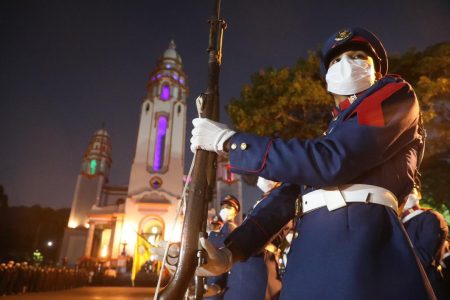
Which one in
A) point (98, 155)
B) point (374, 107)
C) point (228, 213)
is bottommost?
point (374, 107)

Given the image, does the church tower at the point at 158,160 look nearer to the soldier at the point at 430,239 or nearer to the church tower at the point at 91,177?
the church tower at the point at 91,177

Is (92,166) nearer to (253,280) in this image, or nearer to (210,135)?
(253,280)

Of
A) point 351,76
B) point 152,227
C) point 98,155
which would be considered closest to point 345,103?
point 351,76

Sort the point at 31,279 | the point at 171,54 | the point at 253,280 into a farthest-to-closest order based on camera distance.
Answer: the point at 171,54, the point at 31,279, the point at 253,280

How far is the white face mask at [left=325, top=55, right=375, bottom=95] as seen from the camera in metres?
1.75

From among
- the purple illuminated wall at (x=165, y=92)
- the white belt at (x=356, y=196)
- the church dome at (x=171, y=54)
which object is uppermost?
the church dome at (x=171, y=54)

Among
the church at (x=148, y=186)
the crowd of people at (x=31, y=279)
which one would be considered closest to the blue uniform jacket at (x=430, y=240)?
the crowd of people at (x=31, y=279)

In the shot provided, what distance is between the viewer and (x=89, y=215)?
36.3 m

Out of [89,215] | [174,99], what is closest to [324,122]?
[174,99]

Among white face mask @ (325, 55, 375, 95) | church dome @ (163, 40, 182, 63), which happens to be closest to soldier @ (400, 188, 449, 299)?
white face mask @ (325, 55, 375, 95)

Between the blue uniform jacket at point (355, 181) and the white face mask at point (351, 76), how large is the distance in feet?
0.74

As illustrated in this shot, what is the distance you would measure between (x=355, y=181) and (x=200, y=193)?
2.38ft

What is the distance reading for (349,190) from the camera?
4.60 ft

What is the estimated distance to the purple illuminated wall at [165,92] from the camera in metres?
37.8
